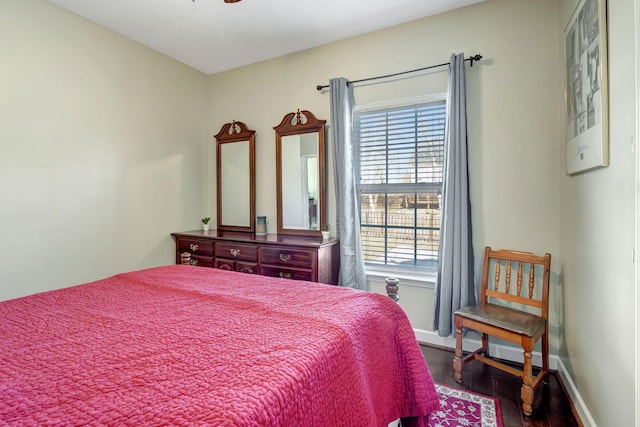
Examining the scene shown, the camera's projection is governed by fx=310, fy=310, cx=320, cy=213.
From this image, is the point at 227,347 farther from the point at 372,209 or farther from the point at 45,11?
the point at 45,11

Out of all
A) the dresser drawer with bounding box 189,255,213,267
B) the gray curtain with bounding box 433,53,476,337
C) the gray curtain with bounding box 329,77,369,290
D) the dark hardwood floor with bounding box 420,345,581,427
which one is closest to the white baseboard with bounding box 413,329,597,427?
the dark hardwood floor with bounding box 420,345,581,427

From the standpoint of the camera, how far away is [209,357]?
91 cm

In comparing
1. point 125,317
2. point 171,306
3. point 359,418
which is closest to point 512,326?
point 359,418

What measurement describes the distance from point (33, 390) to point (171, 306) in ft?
1.99

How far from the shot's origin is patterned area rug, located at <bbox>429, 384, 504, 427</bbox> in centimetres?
173

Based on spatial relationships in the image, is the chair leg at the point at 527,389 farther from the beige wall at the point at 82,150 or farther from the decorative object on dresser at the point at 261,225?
the beige wall at the point at 82,150

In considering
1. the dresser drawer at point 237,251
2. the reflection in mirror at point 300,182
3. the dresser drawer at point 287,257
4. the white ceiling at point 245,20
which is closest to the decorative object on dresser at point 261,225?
the reflection in mirror at point 300,182

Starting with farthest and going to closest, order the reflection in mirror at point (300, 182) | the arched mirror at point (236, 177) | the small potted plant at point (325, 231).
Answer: the arched mirror at point (236, 177), the reflection in mirror at point (300, 182), the small potted plant at point (325, 231)

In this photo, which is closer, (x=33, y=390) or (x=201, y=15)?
(x=33, y=390)

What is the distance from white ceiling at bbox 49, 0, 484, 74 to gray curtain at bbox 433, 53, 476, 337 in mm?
774

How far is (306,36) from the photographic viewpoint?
9.57ft

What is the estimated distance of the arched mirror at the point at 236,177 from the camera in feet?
11.4

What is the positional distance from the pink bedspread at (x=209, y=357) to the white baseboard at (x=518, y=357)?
1.07m

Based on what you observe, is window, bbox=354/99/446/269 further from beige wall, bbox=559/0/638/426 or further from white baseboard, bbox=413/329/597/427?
beige wall, bbox=559/0/638/426
